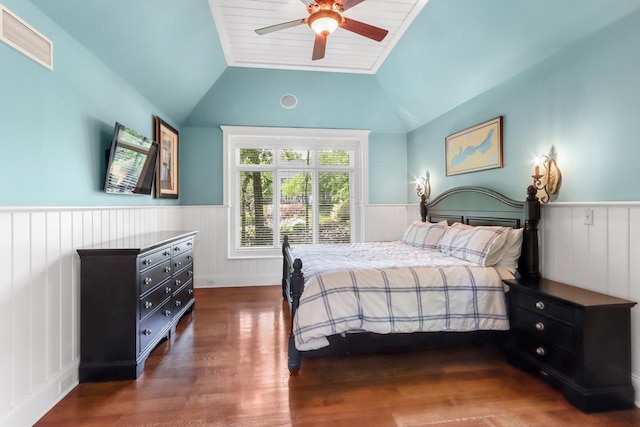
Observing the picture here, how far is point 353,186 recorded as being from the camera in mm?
5395

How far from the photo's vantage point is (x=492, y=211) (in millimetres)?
3227

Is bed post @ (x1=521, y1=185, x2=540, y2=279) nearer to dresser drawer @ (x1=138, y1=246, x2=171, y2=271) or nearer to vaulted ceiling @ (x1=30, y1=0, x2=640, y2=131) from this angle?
vaulted ceiling @ (x1=30, y1=0, x2=640, y2=131)

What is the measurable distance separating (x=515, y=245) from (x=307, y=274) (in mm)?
1871

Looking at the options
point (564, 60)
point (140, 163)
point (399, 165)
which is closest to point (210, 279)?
point (140, 163)

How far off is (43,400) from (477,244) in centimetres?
341

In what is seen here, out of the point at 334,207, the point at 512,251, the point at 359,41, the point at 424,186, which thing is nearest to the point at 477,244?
the point at 512,251

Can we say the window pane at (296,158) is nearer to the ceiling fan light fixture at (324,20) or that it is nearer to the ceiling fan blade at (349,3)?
the ceiling fan light fixture at (324,20)

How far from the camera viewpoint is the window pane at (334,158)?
17.4 feet

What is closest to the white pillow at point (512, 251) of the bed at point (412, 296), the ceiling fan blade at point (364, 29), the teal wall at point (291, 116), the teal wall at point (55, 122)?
the bed at point (412, 296)

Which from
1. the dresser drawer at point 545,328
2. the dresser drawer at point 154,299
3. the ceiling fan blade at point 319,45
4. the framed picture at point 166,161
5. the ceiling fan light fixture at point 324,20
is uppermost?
the ceiling fan blade at point 319,45

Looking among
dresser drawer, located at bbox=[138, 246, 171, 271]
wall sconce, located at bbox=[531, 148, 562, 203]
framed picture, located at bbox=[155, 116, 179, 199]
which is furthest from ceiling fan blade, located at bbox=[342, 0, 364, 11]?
framed picture, located at bbox=[155, 116, 179, 199]

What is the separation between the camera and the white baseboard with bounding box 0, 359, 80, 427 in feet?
5.50

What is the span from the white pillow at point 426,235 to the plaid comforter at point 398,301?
1034 millimetres

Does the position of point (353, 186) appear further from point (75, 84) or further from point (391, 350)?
point (75, 84)
